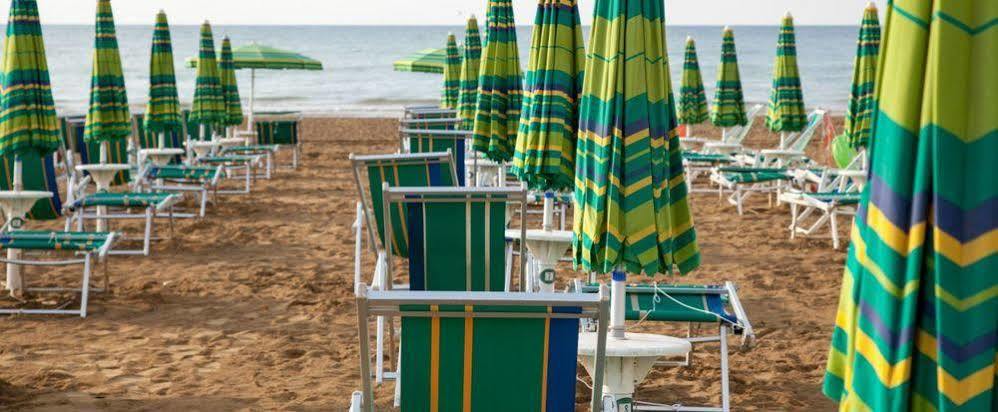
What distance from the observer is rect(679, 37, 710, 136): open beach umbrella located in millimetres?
13617

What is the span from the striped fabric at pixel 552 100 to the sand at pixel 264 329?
1094 millimetres

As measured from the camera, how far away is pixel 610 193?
3381mm

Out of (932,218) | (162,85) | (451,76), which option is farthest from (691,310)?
(451,76)

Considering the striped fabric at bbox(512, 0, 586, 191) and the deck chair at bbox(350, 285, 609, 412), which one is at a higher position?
the striped fabric at bbox(512, 0, 586, 191)

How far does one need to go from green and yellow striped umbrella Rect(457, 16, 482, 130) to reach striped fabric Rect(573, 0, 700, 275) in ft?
18.2

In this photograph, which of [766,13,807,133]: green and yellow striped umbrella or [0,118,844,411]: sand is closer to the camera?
[0,118,844,411]: sand

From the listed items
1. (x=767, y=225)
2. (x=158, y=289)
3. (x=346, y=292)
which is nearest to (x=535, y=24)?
(x=346, y=292)

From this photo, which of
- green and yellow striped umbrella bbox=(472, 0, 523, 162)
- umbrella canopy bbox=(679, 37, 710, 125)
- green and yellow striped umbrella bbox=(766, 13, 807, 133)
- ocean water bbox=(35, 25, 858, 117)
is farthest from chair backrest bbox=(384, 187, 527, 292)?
ocean water bbox=(35, 25, 858, 117)

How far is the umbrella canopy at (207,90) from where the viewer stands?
1260cm

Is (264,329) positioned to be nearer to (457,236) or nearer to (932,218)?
(457,236)

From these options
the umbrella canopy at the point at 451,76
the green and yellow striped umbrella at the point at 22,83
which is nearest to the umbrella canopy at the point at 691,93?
the umbrella canopy at the point at 451,76

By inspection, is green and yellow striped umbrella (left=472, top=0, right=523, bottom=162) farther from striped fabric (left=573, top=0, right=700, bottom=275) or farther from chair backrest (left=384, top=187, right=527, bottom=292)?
striped fabric (left=573, top=0, right=700, bottom=275)

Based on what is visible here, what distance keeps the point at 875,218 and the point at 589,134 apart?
182 cm

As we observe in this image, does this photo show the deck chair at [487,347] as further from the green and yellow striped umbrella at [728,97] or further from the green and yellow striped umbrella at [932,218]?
the green and yellow striped umbrella at [728,97]
